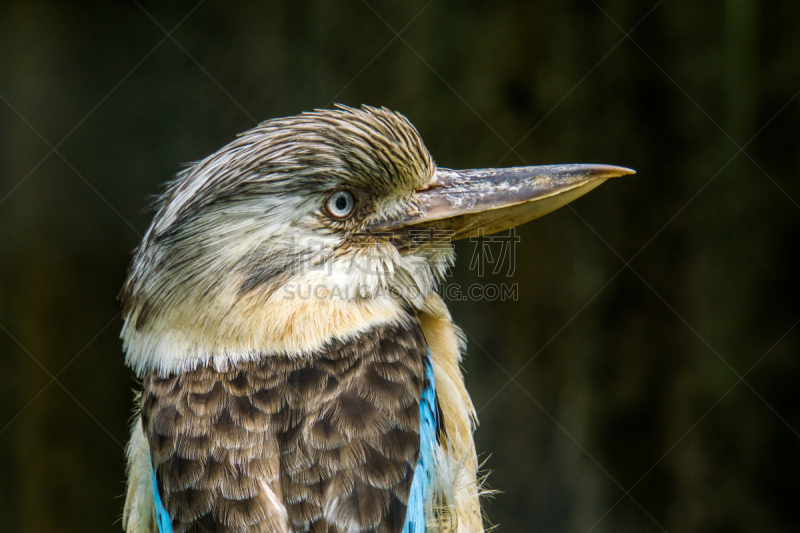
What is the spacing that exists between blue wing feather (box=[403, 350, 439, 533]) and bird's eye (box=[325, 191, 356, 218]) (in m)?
0.42

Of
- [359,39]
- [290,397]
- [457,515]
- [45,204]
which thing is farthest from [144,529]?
[359,39]

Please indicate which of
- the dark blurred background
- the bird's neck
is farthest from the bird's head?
the dark blurred background

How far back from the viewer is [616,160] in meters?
2.47

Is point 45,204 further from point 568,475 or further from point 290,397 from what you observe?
point 568,475

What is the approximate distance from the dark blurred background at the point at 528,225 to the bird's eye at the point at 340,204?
1.32 metres

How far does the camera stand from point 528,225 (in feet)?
8.51

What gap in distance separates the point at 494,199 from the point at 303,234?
1.60ft

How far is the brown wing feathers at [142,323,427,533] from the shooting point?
3.49 ft

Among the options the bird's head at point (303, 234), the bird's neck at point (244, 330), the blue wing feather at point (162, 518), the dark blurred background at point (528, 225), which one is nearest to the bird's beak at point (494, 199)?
the bird's head at point (303, 234)

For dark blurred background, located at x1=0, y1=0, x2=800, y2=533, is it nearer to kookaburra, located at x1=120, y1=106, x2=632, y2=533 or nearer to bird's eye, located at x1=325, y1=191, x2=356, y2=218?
kookaburra, located at x1=120, y1=106, x2=632, y2=533

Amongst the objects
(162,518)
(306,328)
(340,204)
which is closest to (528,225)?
(340,204)

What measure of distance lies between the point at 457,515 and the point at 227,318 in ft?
2.52

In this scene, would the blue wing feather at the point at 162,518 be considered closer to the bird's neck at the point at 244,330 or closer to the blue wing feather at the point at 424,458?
the bird's neck at the point at 244,330

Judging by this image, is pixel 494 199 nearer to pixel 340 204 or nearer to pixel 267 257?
pixel 340 204
